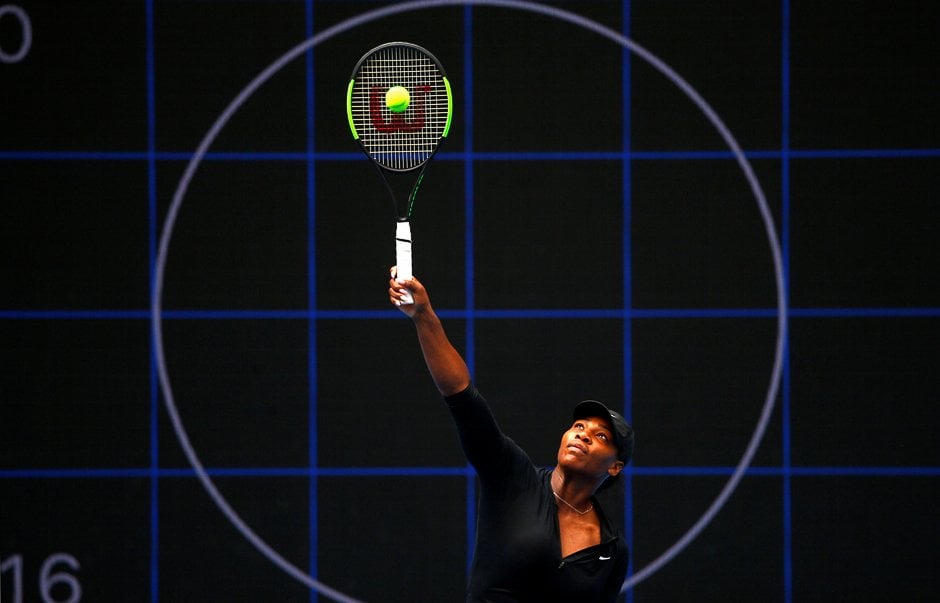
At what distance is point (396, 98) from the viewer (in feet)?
14.2

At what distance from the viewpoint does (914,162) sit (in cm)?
545

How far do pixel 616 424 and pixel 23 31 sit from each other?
322 cm

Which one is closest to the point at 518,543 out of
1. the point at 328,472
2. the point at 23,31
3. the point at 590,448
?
the point at 590,448

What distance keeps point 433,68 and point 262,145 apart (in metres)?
0.92

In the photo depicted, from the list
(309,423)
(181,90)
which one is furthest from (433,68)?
(309,423)

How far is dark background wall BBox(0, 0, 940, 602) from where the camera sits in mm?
5430

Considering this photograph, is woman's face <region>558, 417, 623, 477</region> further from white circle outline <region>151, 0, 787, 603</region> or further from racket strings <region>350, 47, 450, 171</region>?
white circle outline <region>151, 0, 787, 603</region>

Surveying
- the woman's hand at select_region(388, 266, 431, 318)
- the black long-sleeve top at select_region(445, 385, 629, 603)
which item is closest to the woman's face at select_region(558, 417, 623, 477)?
the black long-sleeve top at select_region(445, 385, 629, 603)

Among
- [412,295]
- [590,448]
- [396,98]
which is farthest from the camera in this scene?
[396,98]

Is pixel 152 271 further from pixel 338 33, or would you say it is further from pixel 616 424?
pixel 616 424

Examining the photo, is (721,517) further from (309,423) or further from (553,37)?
(553,37)

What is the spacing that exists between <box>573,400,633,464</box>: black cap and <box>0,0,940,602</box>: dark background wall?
5.00 feet

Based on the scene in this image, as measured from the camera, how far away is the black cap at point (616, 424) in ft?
12.6

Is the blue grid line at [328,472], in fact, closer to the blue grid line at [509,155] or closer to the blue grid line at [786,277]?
the blue grid line at [786,277]
